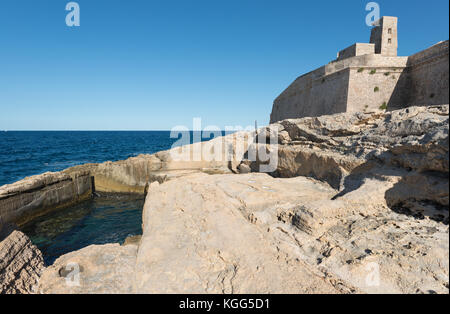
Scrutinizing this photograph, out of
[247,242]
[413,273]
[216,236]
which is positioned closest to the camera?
[413,273]

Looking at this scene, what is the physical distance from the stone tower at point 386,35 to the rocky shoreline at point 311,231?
10.8 meters

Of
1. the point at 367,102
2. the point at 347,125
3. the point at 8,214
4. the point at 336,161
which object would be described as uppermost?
the point at 367,102

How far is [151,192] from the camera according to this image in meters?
6.77

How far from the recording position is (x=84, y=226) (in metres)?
9.44

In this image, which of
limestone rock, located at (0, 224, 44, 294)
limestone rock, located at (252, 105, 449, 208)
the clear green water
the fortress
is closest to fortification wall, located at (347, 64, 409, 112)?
the fortress

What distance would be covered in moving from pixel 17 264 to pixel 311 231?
19.6 ft

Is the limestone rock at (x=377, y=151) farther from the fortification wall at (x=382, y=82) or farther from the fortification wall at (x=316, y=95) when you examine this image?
the fortification wall at (x=316, y=95)

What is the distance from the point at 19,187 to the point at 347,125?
1229cm

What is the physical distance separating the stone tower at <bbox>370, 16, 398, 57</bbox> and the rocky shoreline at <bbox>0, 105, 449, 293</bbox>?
10764 millimetres

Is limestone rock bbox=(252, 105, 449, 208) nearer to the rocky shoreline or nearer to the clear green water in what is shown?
the rocky shoreline

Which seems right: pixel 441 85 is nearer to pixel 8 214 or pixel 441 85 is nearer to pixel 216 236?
pixel 216 236

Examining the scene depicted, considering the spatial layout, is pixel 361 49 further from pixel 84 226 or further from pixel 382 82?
pixel 84 226

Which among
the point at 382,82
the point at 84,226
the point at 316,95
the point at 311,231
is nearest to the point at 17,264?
the point at 84,226
